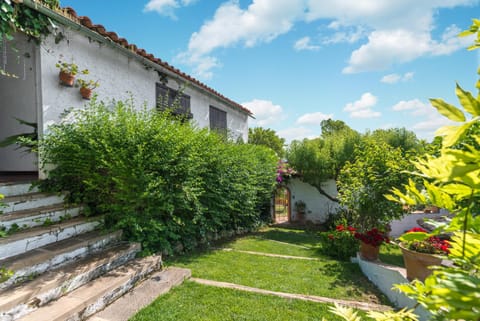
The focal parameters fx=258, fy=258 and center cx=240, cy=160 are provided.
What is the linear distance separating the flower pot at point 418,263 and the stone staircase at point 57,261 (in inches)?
182

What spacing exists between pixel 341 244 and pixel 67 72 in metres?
7.86

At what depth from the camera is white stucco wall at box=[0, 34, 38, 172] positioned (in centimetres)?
561

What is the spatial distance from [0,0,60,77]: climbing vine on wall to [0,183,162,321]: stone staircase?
2.32 m

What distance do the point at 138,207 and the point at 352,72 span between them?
8.47m

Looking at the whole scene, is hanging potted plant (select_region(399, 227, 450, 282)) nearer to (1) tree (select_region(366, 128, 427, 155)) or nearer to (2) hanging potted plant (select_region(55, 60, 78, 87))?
(2) hanging potted plant (select_region(55, 60, 78, 87))

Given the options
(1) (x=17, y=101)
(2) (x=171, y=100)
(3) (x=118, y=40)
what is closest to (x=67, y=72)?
(3) (x=118, y=40)

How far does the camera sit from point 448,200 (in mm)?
813

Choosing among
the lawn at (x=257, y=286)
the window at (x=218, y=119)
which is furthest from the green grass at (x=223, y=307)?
the window at (x=218, y=119)

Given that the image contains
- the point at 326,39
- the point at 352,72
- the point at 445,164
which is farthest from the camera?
the point at 352,72

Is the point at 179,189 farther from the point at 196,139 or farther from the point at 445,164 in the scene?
the point at 445,164

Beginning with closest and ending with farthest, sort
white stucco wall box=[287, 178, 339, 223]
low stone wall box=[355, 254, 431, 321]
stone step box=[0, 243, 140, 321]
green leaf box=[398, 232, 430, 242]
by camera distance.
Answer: green leaf box=[398, 232, 430, 242], stone step box=[0, 243, 140, 321], low stone wall box=[355, 254, 431, 321], white stucco wall box=[287, 178, 339, 223]

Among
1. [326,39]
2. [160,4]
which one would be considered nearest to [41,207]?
[160,4]

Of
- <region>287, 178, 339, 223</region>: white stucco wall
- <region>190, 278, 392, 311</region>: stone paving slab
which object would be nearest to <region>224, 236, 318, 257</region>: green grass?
<region>190, 278, 392, 311</region>: stone paving slab

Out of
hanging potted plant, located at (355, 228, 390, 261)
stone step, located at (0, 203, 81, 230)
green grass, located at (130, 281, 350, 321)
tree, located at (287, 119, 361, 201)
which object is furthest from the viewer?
tree, located at (287, 119, 361, 201)
